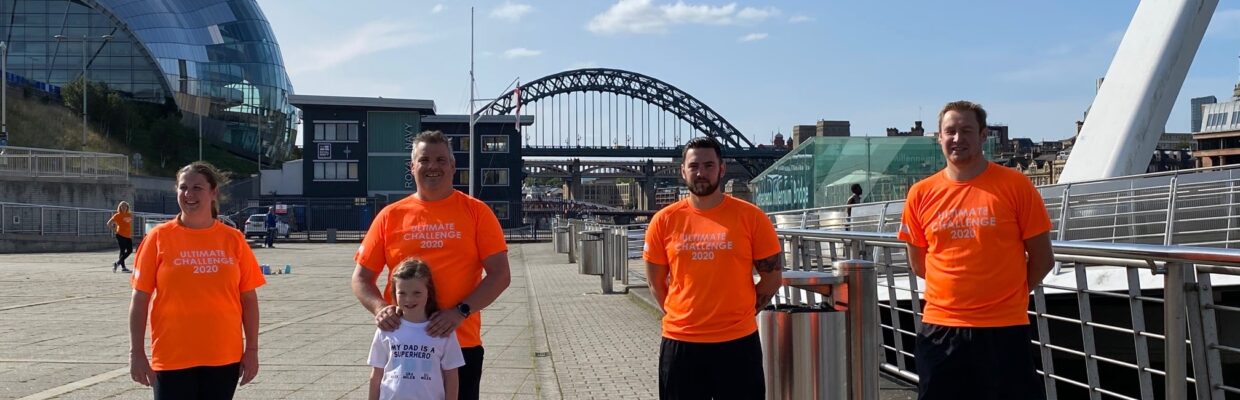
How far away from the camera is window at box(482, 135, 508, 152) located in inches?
2707

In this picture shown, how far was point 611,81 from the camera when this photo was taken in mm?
148625

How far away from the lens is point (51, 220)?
3559cm

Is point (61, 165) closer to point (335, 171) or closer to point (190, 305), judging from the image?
point (335, 171)

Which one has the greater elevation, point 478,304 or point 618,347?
point 478,304

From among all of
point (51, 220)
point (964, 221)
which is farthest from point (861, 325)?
point (51, 220)

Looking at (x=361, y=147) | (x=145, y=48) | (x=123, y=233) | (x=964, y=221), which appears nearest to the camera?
(x=964, y=221)

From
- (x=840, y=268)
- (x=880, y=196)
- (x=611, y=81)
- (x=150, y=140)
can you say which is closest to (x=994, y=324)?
(x=840, y=268)

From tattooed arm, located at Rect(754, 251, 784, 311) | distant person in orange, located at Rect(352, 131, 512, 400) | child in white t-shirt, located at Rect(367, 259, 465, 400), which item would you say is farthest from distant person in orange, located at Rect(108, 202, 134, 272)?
tattooed arm, located at Rect(754, 251, 784, 311)

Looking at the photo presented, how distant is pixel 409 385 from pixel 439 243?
1.86ft

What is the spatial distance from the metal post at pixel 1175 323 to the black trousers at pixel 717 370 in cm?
162

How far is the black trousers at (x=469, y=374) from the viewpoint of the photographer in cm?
445

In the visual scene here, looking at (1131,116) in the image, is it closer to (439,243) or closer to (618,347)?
(618,347)

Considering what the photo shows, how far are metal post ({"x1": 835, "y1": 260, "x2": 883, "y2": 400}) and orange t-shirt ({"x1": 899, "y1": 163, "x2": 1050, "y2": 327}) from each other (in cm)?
26

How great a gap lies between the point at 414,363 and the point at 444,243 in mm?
493
